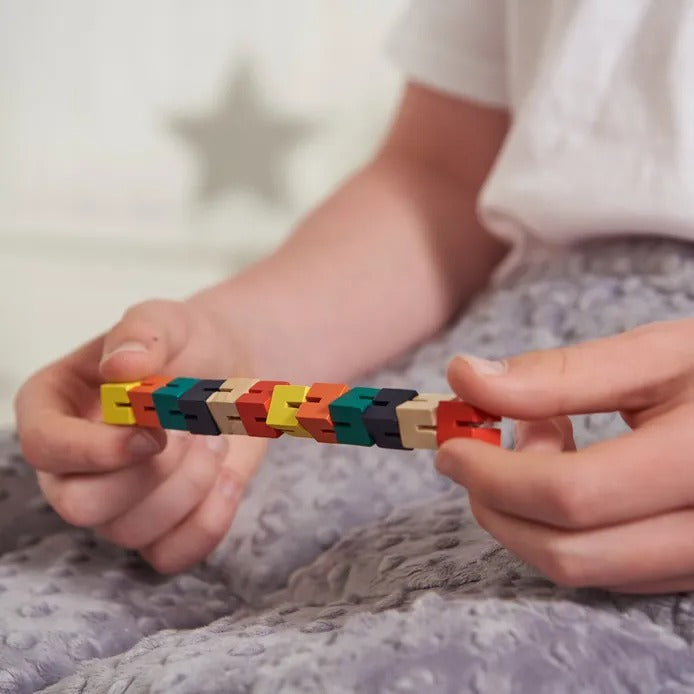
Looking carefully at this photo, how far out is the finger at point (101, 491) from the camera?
0.41m

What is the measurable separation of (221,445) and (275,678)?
8.5 inches

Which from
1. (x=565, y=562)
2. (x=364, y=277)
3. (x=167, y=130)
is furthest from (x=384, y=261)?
(x=167, y=130)

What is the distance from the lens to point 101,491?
16.2 inches

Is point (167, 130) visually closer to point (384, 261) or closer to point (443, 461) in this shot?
point (384, 261)

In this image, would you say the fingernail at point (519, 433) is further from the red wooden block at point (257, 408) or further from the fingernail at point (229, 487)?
the fingernail at point (229, 487)

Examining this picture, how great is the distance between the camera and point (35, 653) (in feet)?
1.13

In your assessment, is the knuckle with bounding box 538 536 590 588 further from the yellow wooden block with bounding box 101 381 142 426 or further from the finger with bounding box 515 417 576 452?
the yellow wooden block with bounding box 101 381 142 426

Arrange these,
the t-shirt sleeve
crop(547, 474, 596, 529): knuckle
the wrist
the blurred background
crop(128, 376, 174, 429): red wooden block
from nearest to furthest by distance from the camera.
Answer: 1. crop(547, 474, 596, 529): knuckle
2. crop(128, 376, 174, 429): red wooden block
3. the wrist
4. the t-shirt sleeve
5. the blurred background

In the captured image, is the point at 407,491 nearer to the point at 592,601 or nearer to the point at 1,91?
the point at 592,601

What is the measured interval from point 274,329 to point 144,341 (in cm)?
15

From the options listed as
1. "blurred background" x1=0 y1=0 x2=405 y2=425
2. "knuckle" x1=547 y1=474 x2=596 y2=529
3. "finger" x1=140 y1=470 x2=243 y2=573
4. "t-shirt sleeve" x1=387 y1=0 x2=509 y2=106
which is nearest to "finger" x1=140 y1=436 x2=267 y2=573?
"finger" x1=140 y1=470 x2=243 y2=573

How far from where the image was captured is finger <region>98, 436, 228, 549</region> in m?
0.43

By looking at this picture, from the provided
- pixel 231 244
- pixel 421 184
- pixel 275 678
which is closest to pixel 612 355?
pixel 275 678

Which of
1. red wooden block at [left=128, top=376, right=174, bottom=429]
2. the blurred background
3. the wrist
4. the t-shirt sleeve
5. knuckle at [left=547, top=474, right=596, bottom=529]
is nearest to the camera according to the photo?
knuckle at [left=547, top=474, right=596, bottom=529]
